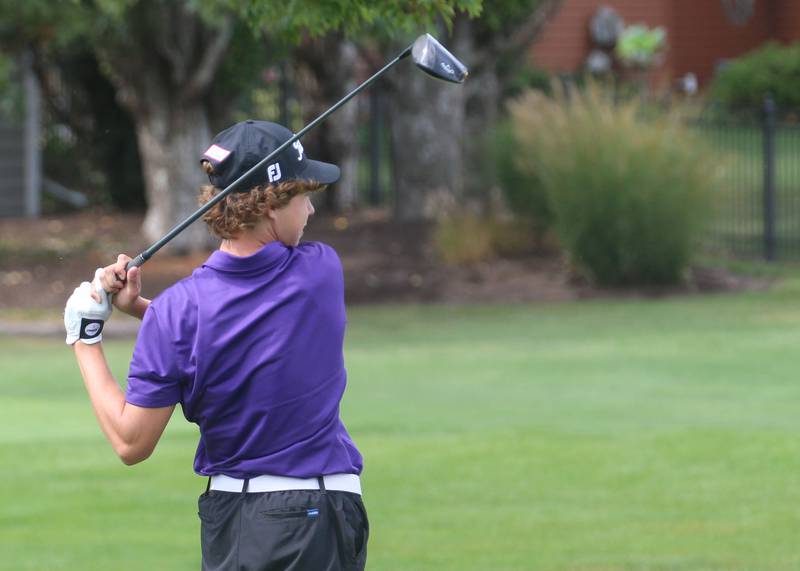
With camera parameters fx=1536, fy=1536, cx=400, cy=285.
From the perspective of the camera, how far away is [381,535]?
6.55m

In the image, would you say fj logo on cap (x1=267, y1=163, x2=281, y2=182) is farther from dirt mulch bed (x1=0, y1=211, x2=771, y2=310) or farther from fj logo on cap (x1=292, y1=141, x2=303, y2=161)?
dirt mulch bed (x1=0, y1=211, x2=771, y2=310)

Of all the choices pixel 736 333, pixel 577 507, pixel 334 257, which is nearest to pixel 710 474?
pixel 577 507

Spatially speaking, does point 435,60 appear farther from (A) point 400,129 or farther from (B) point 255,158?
(A) point 400,129

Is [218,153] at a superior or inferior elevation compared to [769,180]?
superior

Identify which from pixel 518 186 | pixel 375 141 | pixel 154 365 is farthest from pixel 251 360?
pixel 375 141

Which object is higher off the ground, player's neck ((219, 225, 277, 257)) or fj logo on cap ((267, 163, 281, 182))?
fj logo on cap ((267, 163, 281, 182))

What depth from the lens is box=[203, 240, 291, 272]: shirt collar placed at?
3271mm

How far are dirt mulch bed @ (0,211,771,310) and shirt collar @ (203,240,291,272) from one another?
502 inches

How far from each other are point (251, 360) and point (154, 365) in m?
0.20

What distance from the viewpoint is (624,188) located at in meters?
15.8

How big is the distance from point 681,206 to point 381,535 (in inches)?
395

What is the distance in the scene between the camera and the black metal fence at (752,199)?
17703mm

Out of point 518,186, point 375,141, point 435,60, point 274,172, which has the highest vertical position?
point 435,60

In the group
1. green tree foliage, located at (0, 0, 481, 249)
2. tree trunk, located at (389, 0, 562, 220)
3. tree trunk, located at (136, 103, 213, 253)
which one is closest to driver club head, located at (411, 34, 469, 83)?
green tree foliage, located at (0, 0, 481, 249)
